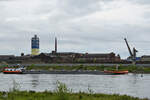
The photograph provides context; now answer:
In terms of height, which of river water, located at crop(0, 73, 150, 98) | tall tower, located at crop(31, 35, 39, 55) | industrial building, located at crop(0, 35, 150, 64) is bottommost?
river water, located at crop(0, 73, 150, 98)

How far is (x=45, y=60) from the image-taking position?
148 m

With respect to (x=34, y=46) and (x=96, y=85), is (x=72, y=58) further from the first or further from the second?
(x=96, y=85)

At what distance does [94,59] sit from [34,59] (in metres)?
29.7

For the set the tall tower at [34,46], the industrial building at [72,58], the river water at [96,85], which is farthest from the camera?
the tall tower at [34,46]

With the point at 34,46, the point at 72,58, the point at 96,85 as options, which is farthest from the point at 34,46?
the point at 96,85

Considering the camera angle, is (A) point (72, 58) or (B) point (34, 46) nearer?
(A) point (72, 58)

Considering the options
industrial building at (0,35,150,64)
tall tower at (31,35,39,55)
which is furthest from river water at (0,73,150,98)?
tall tower at (31,35,39,55)

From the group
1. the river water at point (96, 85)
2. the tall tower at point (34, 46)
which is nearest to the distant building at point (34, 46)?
the tall tower at point (34, 46)

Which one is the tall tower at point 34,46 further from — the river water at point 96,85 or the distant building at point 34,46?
the river water at point 96,85

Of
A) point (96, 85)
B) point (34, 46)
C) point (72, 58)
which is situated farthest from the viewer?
point (34, 46)

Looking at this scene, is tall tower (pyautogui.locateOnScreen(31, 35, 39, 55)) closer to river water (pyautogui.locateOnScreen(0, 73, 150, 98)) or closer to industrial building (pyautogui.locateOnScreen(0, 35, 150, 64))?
industrial building (pyautogui.locateOnScreen(0, 35, 150, 64))

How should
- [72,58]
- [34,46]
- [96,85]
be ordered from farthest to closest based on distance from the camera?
1. [34,46]
2. [72,58]
3. [96,85]

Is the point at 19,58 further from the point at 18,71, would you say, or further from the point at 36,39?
the point at 18,71

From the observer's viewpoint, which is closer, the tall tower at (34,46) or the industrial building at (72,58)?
the industrial building at (72,58)
